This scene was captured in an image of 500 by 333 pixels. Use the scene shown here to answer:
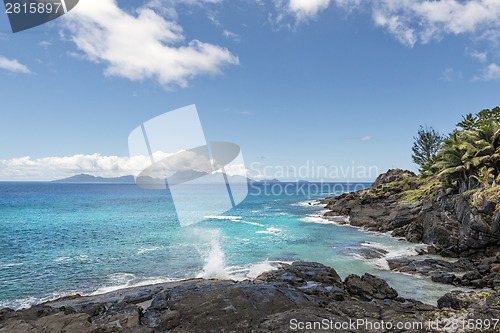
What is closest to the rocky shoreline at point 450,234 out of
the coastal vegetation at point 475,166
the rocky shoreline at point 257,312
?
the coastal vegetation at point 475,166

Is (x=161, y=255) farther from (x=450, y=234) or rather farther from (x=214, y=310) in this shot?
(x=450, y=234)

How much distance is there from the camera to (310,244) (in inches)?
1154

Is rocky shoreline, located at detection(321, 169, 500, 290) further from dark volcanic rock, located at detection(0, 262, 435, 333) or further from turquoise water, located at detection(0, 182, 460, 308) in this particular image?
dark volcanic rock, located at detection(0, 262, 435, 333)

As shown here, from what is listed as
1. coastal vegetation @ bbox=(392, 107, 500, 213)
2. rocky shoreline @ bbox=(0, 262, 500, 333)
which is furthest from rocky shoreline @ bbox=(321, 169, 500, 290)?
rocky shoreline @ bbox=(0, 262, 500, 333)

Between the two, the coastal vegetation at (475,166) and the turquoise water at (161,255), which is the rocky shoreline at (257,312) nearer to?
the turquoise water at (161,255)

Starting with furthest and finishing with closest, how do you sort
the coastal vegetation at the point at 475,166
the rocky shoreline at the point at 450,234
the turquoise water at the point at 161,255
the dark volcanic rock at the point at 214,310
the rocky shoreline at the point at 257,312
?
the coastal vegetation at the point at 475,166
the turquoise water at the point at 161,255
the rocky shoreline at the point at 450,234
the dark volcanic rock at the point at 214,310
the rocky shoreline at the point at 257,312

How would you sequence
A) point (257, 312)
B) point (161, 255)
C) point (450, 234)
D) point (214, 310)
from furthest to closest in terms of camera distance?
point (161, 255) < point (450, 234) < point (214, 310) < point (257, 312)

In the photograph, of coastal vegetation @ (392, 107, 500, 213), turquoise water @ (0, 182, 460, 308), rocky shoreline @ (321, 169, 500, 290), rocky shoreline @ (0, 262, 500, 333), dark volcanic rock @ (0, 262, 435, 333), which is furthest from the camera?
coastal vegetation @ (392, 107, 500, 213)

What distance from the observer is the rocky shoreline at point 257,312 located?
28.0 feet

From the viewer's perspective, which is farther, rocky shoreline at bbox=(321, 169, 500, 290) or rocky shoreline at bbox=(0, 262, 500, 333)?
rocky shoreline at bbox=(321, 169, 500, 290)

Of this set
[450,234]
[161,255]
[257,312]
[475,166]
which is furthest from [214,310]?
[475,166]

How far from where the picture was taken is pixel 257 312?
10.1 meters

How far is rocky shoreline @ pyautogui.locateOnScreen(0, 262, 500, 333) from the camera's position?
8.52 metres

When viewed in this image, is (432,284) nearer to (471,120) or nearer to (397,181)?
(471,120)
